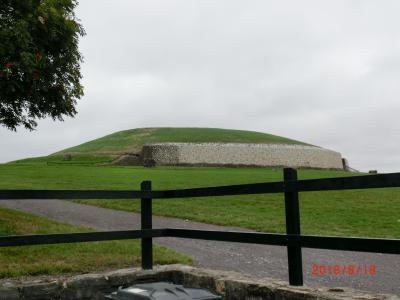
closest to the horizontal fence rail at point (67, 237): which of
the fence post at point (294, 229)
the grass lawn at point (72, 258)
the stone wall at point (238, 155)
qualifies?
the grass lawn at point (72, 258)

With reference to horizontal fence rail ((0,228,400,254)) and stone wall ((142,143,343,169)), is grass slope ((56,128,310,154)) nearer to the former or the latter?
stone wall ((142,143,343,169))

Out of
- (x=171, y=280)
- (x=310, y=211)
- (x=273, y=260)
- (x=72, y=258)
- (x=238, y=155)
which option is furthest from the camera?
(x=238, y=155)

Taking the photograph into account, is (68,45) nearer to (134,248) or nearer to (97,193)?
(134,248)

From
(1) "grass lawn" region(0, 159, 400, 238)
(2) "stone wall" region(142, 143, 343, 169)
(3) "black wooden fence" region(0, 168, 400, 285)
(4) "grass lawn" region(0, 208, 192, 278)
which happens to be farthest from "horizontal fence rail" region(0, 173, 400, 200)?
(2) "stone wall" region(142, 143, 343, 169)

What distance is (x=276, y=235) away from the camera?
4863 millimetres

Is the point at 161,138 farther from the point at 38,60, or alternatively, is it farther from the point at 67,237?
the point at 67,237

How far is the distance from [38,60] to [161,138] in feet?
255

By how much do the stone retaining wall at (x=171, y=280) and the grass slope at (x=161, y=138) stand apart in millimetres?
68248

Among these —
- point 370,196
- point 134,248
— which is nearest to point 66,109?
point 134,248

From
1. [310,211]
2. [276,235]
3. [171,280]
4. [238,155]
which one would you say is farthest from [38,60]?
[238,155]

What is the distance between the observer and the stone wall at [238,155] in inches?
2687

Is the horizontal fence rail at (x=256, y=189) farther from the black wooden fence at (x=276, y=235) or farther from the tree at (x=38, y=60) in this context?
the tree at (x=38, y=60)

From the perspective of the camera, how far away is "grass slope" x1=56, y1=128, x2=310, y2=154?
80562 millimetres

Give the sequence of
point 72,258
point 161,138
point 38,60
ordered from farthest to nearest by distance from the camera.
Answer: point 161,138 < point 38,60 < point 72,258
